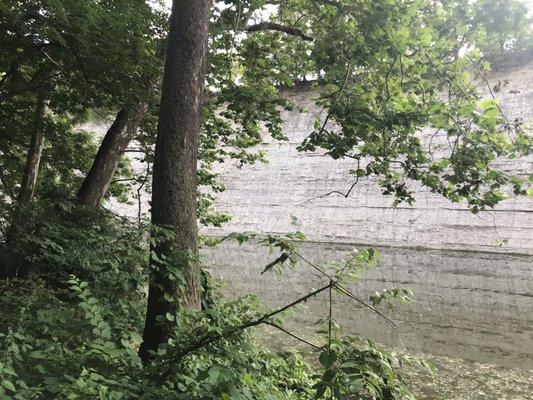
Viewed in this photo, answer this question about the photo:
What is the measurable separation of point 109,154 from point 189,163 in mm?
3250

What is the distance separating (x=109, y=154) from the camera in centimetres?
524

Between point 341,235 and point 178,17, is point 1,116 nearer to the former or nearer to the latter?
point 178,17

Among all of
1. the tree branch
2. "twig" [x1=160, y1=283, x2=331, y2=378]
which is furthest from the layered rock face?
"twig" [x1=160, y1=283, x2=331, y2=378]

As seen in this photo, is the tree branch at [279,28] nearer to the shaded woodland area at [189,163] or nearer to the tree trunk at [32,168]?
the shaded woodland area at [189,163]

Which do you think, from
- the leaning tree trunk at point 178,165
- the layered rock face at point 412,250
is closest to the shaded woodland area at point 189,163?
the leaning tree trunk at point 178,165

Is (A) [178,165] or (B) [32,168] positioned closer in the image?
(A) [178,165]

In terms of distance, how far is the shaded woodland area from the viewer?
1.71 metres

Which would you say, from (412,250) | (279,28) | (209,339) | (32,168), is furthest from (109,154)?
(412,250)

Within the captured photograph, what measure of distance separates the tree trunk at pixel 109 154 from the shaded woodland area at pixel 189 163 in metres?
0.02

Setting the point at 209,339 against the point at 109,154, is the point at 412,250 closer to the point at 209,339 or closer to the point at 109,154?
the point at 109,154

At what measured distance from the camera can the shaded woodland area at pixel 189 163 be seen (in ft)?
5.60

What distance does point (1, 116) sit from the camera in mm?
5145

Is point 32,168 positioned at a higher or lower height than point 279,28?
lower

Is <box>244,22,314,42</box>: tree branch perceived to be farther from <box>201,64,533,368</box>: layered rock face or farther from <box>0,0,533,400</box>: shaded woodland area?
<box>201,64,533,368</box>: layered rock face
